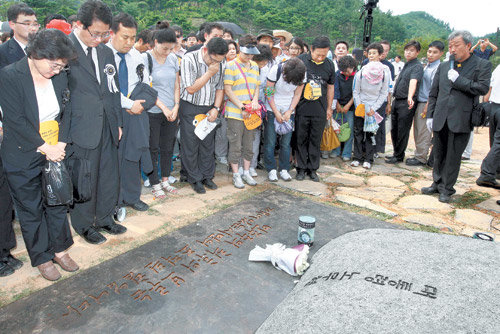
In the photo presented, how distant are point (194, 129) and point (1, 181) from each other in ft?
6.37

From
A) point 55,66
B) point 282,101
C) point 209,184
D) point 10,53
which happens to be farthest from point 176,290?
point 282,101

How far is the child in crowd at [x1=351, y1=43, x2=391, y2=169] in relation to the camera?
16.6 ft

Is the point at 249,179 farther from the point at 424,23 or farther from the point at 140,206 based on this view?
the point at 424,23

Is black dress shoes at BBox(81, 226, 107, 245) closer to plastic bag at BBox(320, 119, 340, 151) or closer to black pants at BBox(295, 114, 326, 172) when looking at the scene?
black pants at BBox(295, 114, 326, 172)

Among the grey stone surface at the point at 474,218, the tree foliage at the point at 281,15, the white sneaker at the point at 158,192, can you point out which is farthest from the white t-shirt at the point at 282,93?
the tree foliage at the point at 281,15

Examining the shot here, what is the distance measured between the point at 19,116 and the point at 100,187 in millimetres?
915

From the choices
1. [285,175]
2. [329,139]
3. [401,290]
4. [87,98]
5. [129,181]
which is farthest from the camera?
[329,139]

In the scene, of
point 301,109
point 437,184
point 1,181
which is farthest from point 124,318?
point 437,184

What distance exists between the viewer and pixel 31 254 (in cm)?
225

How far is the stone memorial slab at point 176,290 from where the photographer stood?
188 cm

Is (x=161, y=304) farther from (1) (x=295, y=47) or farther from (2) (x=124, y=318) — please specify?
(1) (x=295, y=47)

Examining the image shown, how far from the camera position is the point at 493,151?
446 centimetres

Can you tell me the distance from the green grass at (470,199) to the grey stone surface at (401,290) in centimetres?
232

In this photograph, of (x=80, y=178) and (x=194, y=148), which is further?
(x=194, y=148)
